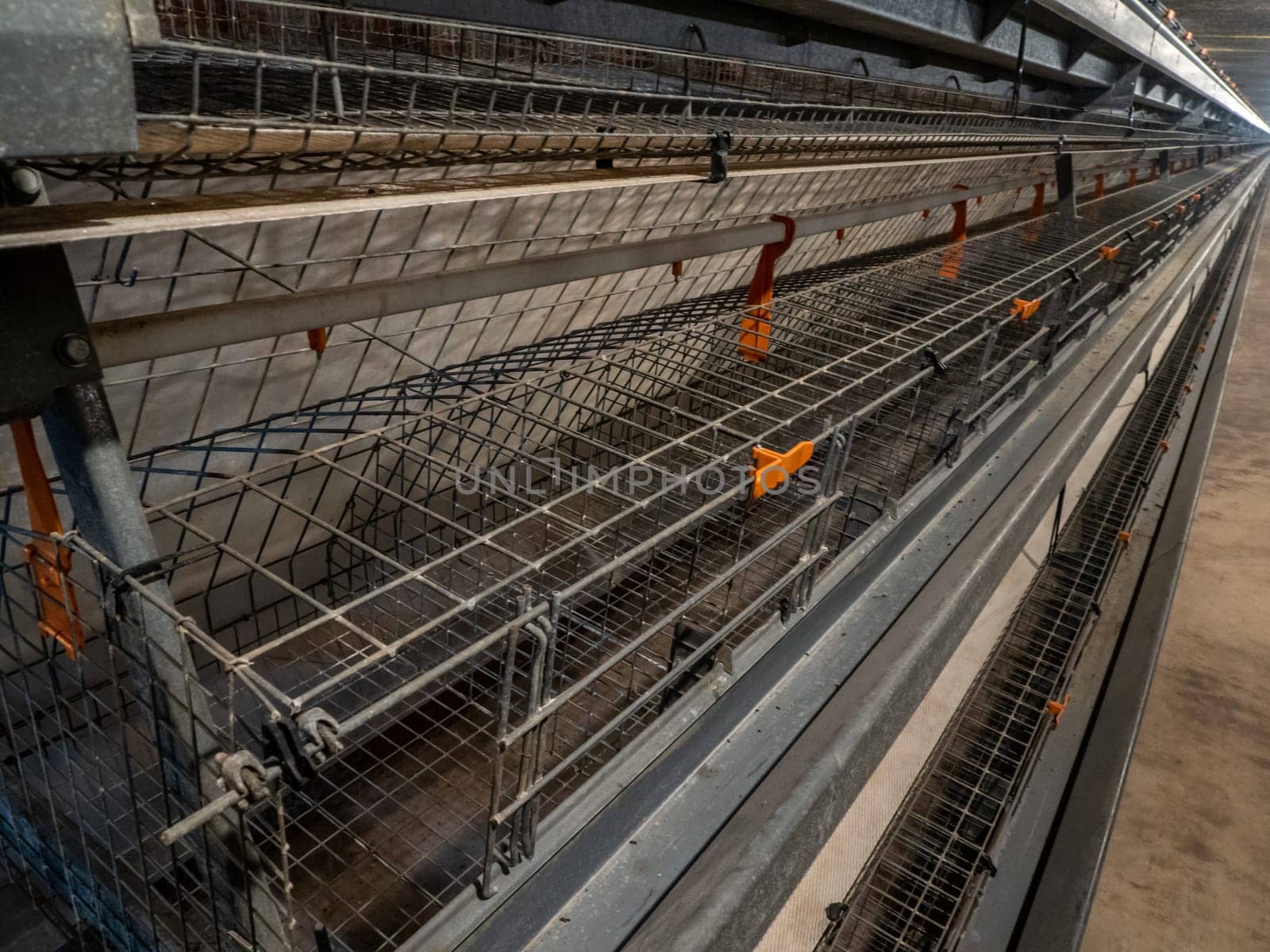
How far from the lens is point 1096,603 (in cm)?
180

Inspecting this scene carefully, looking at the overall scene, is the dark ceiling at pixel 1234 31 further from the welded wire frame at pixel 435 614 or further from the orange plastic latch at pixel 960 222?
the welded wire frame at pixel 435 614

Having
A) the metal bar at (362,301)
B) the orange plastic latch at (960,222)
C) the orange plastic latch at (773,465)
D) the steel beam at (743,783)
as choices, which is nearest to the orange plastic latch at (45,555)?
the metal bar at (362,301)

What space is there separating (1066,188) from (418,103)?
3.74 meters

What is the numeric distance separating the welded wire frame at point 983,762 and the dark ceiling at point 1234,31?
411cm

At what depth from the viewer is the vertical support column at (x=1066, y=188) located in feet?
12.6

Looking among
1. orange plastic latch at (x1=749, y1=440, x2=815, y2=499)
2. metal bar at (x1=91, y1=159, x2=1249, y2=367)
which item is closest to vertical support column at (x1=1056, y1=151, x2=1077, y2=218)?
metal bar at (x1=91, y1=159, x2=1249, y2=367)

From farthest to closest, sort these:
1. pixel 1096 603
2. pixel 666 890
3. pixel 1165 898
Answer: pixel 1096 603, pixel 1165 898, pixel 666 890

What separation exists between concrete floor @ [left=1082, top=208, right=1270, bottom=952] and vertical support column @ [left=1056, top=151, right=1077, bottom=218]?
1997 mm

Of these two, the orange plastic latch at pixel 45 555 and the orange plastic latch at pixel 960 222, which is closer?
the orange plastic latch at pixel 45 555

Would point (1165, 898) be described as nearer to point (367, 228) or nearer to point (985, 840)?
point (985, 840)

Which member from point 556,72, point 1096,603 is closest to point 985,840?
point 1096,603

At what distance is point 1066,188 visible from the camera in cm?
394

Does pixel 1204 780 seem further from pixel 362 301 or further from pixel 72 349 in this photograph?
pixel 72 349

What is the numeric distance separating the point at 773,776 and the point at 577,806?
0.18 metres
